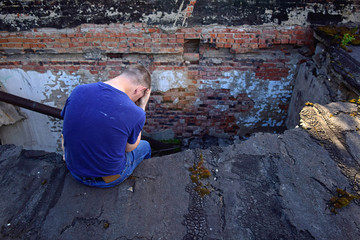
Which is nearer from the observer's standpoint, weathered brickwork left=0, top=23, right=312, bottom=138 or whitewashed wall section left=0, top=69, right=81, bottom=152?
weathered brickwork left=0, top=23, right=312, bottom=138

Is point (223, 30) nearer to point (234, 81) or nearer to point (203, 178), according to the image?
point (234, 81)

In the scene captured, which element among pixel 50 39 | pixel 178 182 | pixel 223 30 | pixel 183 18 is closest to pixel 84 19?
pixel 50 39

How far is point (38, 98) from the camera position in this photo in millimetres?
4082

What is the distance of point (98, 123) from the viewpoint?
1.74 metres

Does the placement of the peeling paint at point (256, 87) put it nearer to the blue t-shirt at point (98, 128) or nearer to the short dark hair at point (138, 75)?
the short dark hair at point (138, 75)

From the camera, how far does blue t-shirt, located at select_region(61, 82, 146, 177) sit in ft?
5.73

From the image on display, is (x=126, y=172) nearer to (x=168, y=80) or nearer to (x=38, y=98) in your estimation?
(x=168, y=80)

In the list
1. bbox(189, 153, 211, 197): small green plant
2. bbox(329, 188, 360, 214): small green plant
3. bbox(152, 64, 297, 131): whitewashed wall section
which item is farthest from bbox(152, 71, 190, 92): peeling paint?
bbox(329, 188, 360, 214): small green plant

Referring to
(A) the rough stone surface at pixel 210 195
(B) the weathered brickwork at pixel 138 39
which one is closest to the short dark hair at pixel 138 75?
(A) the rough stone surface at pixel 210 195

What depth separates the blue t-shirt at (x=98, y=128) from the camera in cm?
175

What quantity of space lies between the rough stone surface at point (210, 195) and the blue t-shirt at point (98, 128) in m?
0.24

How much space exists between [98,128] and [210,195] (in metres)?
1.00

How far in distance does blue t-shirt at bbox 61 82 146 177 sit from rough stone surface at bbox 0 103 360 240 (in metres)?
0.24

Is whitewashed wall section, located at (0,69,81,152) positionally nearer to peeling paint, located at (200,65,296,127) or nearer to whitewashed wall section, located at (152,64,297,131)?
whitewashed wall section, located at (152,64,297,131)
